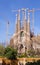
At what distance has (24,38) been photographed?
85062mm

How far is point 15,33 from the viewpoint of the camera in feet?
292

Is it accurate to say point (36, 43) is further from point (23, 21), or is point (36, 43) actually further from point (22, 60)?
point (22, 60)

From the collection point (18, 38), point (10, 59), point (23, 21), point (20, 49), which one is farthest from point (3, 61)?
point (23, 21)

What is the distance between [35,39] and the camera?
8381cm

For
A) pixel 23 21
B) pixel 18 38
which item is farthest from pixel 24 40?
pixel 23 21

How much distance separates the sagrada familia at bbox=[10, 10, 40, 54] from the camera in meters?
81.0

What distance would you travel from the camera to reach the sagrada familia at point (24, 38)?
81.0 metres

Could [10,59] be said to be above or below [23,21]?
below

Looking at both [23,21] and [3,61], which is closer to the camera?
[3,61]

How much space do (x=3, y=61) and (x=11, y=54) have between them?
13.9ft

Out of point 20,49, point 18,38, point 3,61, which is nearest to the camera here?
point 3,61

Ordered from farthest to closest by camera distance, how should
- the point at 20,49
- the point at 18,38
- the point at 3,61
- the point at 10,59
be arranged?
the point at 18,38 → the point at 20,49 → the point at 10,59 → the point at 3,61

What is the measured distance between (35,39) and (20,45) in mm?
5973

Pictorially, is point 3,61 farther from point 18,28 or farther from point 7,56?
point 18,28
